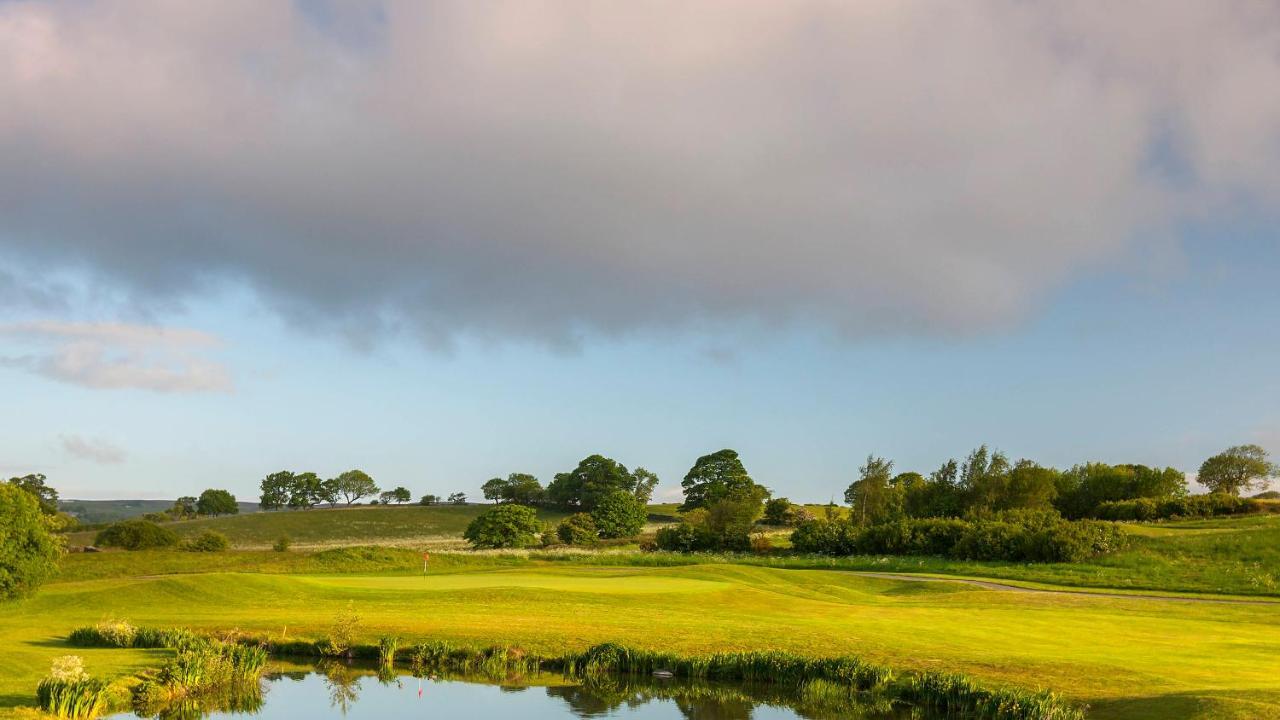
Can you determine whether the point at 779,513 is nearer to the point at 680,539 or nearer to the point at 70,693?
Result: the point at 680,539

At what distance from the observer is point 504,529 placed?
87.6 meters

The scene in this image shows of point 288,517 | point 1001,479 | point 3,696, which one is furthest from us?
point 288,517

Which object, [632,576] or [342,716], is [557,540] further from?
[342,716]

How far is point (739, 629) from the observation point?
100ft

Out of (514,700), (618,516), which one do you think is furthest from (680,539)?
(514,700)

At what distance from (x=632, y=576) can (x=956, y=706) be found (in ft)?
101

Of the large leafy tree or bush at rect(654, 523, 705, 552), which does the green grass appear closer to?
the large leafy tree

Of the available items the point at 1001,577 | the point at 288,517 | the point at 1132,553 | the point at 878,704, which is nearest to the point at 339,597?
the point at 878,704

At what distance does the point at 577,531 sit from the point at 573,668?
220ft

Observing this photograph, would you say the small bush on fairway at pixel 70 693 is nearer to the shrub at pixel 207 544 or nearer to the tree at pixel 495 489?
the shrub at pixel 207 544

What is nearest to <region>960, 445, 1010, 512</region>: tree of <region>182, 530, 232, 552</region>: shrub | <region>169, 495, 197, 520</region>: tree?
<region>182, 530, 232, 552</region>: shrub

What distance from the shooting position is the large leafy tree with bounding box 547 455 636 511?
13000 cm

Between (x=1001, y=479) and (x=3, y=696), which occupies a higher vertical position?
(x=1001, y=479)

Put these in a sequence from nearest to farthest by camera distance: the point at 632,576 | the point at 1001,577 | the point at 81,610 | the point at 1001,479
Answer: the point at 81,610 → the point at 632,576 → the point at 1001,577 → the point at 1001,479
